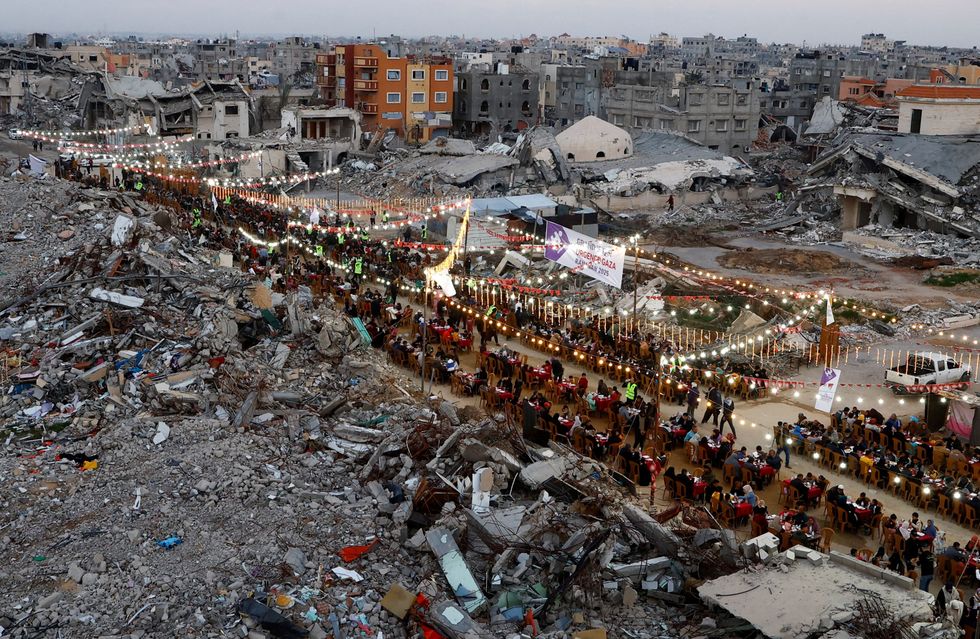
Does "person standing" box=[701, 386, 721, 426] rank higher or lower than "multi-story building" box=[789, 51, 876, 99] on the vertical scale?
lower

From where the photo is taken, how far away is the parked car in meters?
24.8

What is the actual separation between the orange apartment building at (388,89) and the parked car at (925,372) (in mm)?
50780

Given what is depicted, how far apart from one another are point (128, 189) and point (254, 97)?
3256cm

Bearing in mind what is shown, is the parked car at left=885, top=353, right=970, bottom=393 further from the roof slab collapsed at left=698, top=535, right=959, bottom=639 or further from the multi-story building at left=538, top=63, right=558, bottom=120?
the multi-story building at left=538, top=63, right=558, bottom=120

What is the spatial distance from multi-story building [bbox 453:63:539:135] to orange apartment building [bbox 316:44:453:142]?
4.14 metres

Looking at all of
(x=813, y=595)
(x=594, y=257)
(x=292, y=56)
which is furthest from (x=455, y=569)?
(x=292, y=56)

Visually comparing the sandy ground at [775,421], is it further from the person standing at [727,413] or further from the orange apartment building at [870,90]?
the orange apartment building at [870,90]

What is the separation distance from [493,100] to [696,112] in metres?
19.8

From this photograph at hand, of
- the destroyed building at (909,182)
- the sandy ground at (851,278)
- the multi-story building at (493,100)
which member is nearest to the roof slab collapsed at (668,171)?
the destroyed building at (909,182)

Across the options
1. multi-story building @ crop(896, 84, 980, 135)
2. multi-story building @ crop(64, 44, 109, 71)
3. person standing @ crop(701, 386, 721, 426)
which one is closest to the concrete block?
person standing @ crop(701, 386, 721, 426)

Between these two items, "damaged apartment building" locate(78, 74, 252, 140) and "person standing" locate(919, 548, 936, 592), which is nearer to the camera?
"person standing" locate(919, 548, 936, 592)

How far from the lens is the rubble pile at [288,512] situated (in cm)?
1281

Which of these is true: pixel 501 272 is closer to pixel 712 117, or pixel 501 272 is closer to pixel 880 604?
pixel 880 604

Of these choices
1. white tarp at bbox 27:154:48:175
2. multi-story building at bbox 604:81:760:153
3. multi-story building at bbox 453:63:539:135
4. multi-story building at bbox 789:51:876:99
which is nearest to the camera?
white tarp at bbox 27:154:48:175
